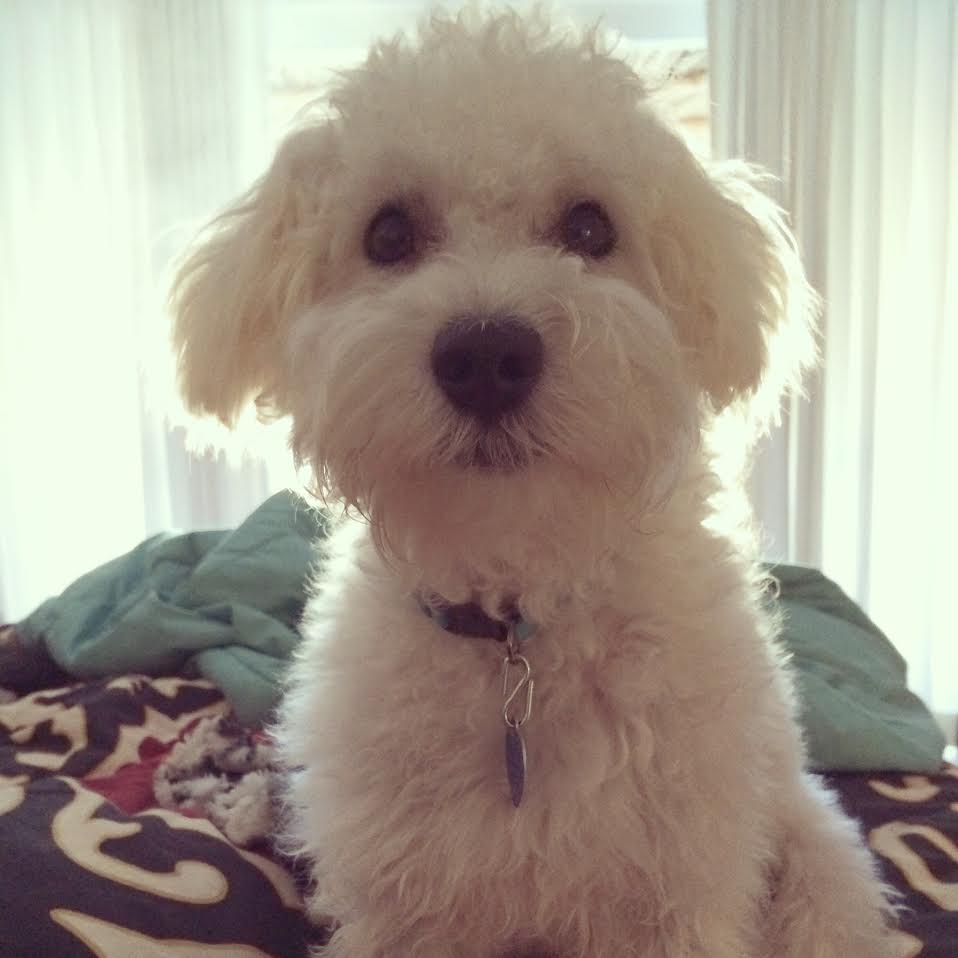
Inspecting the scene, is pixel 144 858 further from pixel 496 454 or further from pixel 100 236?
pixel 100 236

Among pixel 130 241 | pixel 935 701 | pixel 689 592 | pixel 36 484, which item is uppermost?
pixel 130 241

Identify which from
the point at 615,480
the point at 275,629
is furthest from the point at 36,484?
the point at 615,480

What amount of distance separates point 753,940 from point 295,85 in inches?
111

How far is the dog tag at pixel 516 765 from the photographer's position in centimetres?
96

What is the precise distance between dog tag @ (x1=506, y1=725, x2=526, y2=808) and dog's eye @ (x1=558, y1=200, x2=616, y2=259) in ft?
1.86

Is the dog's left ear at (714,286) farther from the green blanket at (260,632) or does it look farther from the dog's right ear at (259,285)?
the green blanket at (260,632)

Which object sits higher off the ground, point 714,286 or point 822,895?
point 714,286

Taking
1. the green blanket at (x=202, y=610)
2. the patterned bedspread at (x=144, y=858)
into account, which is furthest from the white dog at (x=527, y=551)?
the green blanket at (x=202, y=610)

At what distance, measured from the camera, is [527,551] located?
0.95 meters

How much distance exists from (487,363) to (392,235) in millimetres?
342

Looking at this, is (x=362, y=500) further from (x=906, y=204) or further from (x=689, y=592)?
(x=906, y=204)

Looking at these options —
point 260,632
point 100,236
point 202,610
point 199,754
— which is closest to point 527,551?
point 199,754

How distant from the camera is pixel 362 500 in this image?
36.0 inches

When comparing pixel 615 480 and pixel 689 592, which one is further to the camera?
pixel 689 592
